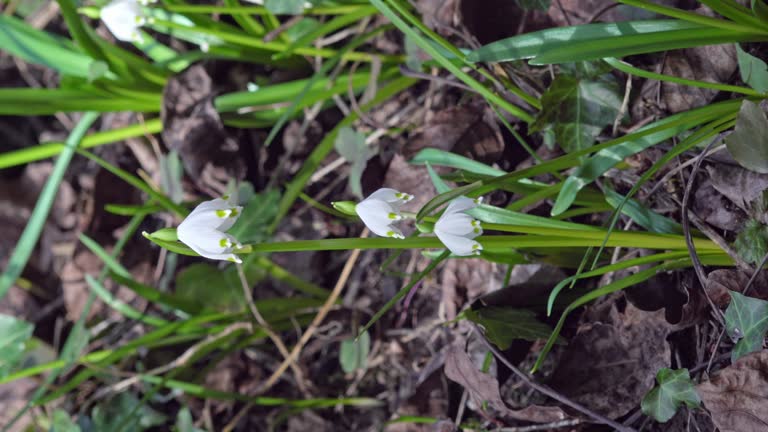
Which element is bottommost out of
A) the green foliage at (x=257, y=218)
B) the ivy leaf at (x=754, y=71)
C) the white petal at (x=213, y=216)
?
the green foliage at (x=257, y=218)

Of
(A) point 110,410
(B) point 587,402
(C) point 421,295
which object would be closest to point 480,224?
(B) point 587,402

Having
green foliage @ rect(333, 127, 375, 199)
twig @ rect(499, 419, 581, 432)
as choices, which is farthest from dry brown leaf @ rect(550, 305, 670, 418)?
green foliage @ rect(333, 127, 375, 199)

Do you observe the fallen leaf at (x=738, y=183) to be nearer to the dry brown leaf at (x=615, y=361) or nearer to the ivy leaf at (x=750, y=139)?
the ivy leaf at (x=750, y=139)

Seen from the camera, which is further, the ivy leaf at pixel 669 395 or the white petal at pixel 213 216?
the ivy leaf at pixel 669 395

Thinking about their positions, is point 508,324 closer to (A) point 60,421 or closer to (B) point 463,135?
(B) point 463,135

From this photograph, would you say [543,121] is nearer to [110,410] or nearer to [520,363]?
[520,363]

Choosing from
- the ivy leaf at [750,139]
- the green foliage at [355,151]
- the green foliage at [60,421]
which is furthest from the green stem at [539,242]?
the green foliage at [60,421]
